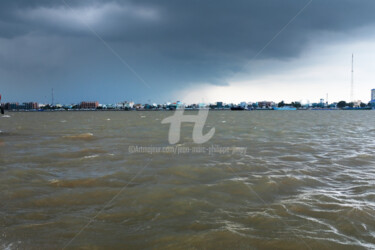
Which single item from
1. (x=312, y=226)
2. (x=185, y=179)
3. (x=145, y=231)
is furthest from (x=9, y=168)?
A: (x=312, y=226)

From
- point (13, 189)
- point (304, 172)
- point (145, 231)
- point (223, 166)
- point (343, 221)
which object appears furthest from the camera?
point (223, 166)

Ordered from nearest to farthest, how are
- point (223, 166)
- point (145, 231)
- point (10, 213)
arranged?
1. point (145, 231)
2. point (10, 213)
3. point (223, 166)

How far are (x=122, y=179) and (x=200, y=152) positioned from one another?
21.0 ft

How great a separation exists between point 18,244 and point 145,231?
2164 mm

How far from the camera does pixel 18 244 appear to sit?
4812 millimetres

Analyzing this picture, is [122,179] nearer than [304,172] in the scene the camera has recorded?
Yes

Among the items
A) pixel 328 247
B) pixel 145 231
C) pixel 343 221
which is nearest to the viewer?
pixel 328 247

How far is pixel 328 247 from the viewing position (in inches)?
189

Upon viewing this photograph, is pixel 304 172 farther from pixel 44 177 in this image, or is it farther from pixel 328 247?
pixel 44 177

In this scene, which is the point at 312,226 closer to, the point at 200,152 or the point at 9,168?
the point at 200,152

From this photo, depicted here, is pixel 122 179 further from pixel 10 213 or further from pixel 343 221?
pixel 343 221

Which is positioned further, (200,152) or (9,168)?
(200,152)

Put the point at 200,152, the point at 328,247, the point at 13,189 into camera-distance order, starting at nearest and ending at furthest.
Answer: the point at 328,247 → the point at 13,189 → the point at 200,152

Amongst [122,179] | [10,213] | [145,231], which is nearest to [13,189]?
[10,213]
